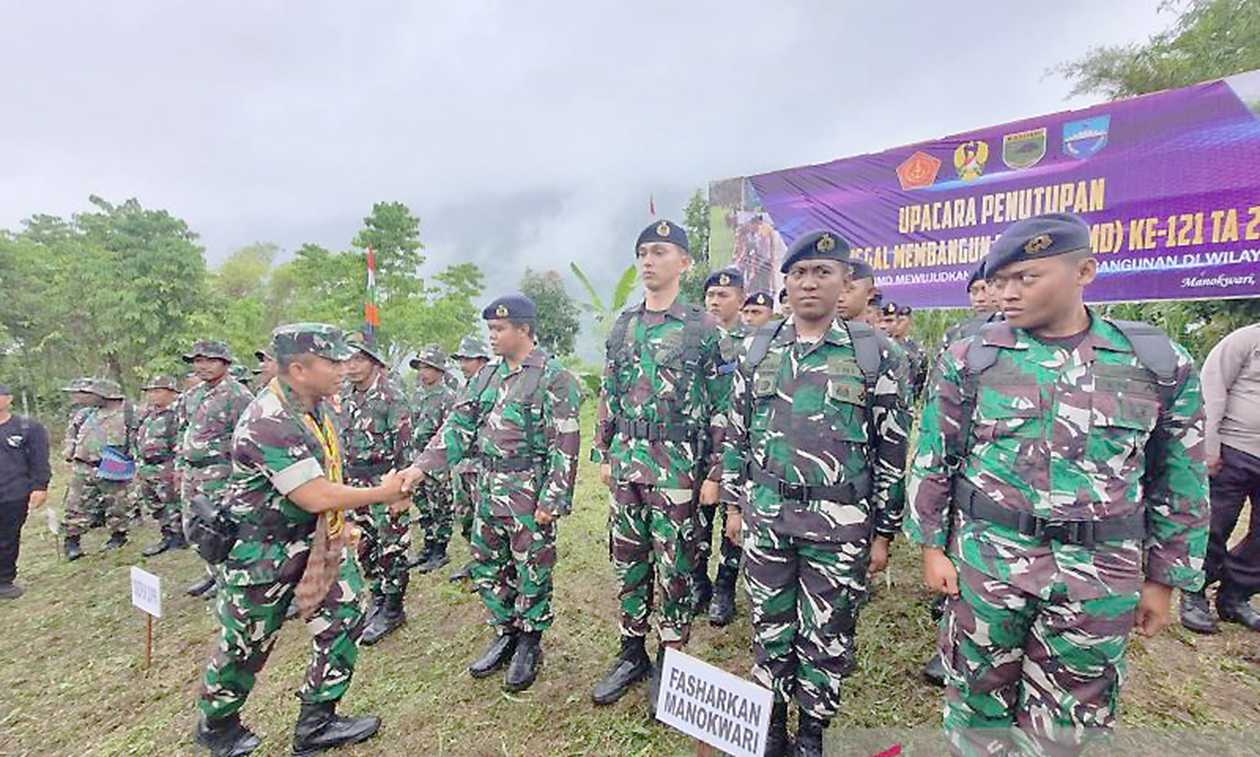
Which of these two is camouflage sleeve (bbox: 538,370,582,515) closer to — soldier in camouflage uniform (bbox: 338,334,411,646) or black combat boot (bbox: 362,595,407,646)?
soldier in camouflage uniform (bbox: 338,334,411,646)

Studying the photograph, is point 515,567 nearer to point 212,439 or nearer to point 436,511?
point 436,511

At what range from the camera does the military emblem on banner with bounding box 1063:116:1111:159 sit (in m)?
5.54

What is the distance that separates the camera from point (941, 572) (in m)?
2.15

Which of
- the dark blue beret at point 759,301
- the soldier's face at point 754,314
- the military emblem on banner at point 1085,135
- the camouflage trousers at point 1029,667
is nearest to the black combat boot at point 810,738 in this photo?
the camouflage trousers at point 1029,667

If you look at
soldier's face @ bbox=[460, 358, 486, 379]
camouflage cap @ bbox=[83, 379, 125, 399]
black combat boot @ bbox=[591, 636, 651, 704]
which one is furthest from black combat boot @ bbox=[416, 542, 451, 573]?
camouflage cap @ bbox=[83, 379, 125, 399]

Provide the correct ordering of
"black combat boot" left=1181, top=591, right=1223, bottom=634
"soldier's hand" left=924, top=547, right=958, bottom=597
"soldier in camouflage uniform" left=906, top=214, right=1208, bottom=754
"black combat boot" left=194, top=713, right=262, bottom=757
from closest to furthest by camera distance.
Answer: "soldier in camouflage uniform" left=906, top=214, right=1208, bottom=754, "soldier's hand" left=924, top=547, right=958, bottom=597, "black combat boot" left=194, top=713, right=262, bottom=757, "black combat boot" left=1181, top=591, right=1223, bottom=634

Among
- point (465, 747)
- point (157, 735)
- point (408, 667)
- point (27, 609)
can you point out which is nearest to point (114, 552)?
point (27, 609)

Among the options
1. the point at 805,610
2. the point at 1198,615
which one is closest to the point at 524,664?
the point at 805,610

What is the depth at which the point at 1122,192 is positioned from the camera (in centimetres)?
546

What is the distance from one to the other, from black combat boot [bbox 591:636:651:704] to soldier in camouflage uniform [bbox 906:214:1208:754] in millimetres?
1746

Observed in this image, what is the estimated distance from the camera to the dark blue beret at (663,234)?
10.2ft

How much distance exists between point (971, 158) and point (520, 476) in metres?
6.25

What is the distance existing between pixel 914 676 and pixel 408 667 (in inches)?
126

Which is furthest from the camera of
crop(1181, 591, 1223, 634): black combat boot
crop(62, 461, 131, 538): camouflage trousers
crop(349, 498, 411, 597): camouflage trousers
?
crop(62, 461, 131, 538): camouflage trousers
